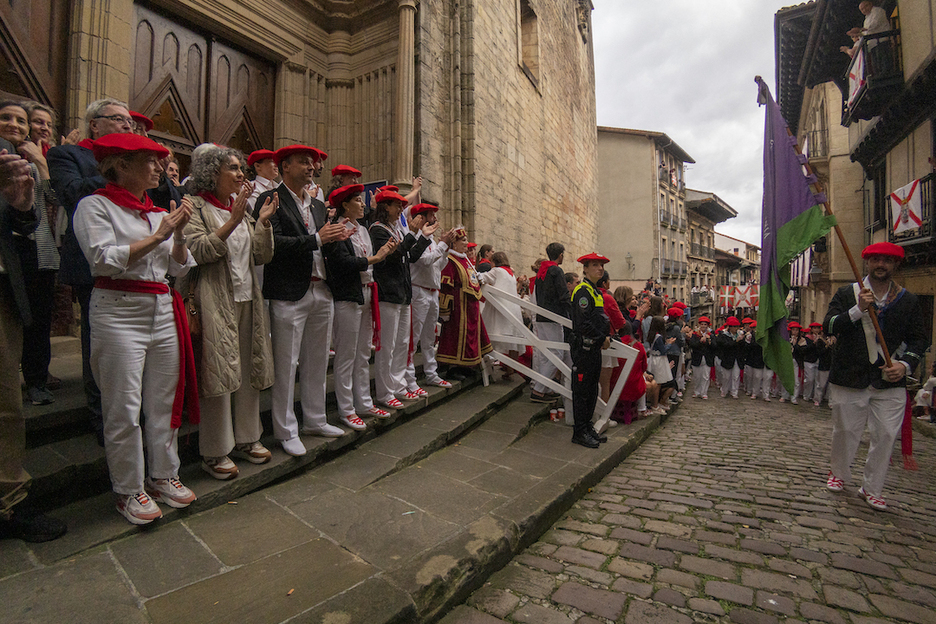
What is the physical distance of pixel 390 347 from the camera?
439 centimetres

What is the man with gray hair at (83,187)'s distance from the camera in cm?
256

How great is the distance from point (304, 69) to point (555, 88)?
10269 millimetres

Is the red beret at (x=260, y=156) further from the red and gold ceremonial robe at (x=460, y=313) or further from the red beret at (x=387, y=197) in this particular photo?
the red and gold ceremonial robe at (x=460, y=313)

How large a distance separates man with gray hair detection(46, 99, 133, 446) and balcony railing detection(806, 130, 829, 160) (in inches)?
764

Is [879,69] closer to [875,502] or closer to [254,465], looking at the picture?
[875,502]

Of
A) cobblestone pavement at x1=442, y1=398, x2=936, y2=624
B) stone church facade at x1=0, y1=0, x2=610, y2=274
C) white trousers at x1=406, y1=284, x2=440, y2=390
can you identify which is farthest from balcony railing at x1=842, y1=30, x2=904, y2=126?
white trousers at x1=406, y1=284, x2=440, y2=390

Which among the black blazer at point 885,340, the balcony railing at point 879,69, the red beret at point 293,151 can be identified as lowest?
the black blazer at point 885,340

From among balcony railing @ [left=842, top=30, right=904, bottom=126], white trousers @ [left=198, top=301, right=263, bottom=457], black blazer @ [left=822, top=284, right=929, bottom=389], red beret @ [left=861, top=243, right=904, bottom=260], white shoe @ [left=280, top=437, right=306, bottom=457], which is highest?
balcony railing @ [left=842, top=30, right=904, bottom=126]

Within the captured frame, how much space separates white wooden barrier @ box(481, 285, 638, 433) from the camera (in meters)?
5.11

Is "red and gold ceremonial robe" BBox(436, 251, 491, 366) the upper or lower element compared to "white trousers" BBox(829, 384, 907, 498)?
upper

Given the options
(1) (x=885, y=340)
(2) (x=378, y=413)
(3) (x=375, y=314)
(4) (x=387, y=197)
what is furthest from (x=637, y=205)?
(2) (x=378, y=413)

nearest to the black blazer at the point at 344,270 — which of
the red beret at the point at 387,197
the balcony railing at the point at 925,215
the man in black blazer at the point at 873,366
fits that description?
the red beret at the point at 387,197

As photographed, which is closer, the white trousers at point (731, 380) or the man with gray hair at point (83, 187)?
the man with gray hair at point (83, 187)

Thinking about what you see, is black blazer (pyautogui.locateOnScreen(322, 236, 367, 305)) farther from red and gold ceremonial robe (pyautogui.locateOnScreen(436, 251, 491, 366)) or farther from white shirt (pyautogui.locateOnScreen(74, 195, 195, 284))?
red and gold ceremonial robe (pyautogui.locateOnScreen(436, 251, 491, 366))
